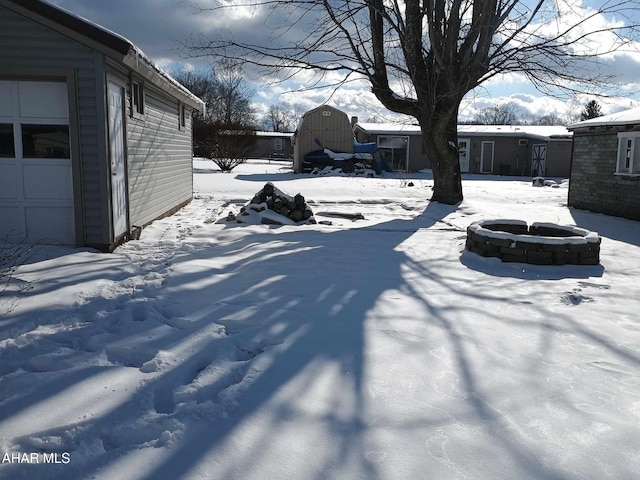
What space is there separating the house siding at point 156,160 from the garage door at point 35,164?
1175mm

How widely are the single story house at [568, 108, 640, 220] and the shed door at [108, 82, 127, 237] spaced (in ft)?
38.6

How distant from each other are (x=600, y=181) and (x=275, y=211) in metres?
9.58

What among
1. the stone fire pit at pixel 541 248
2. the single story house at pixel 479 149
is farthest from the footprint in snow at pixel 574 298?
the single story house at pixel 479 149

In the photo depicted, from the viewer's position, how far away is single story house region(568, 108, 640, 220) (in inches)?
514

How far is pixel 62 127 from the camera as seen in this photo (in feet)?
23.6

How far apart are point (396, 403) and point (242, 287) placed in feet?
9.34

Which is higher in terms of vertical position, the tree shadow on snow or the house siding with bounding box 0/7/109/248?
the house siding with bounding box 0/7/109/248

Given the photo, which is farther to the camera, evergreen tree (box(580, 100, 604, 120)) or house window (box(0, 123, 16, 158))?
evergreen tree (box(580, 100, 604, 120))

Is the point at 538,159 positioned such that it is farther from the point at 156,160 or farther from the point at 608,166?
the point at 156,160

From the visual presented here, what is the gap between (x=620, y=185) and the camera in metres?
13.6

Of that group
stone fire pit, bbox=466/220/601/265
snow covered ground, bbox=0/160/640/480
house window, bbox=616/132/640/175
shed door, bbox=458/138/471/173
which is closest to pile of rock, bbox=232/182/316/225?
snow covered ground, bbox=0/160/640/480

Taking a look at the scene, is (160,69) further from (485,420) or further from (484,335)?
(485,420)

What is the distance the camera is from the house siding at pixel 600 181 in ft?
43.5

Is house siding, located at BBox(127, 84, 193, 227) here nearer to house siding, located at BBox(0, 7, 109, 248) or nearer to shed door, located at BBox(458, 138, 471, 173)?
house siding, located at BBox(0, 7, 109, 248)
